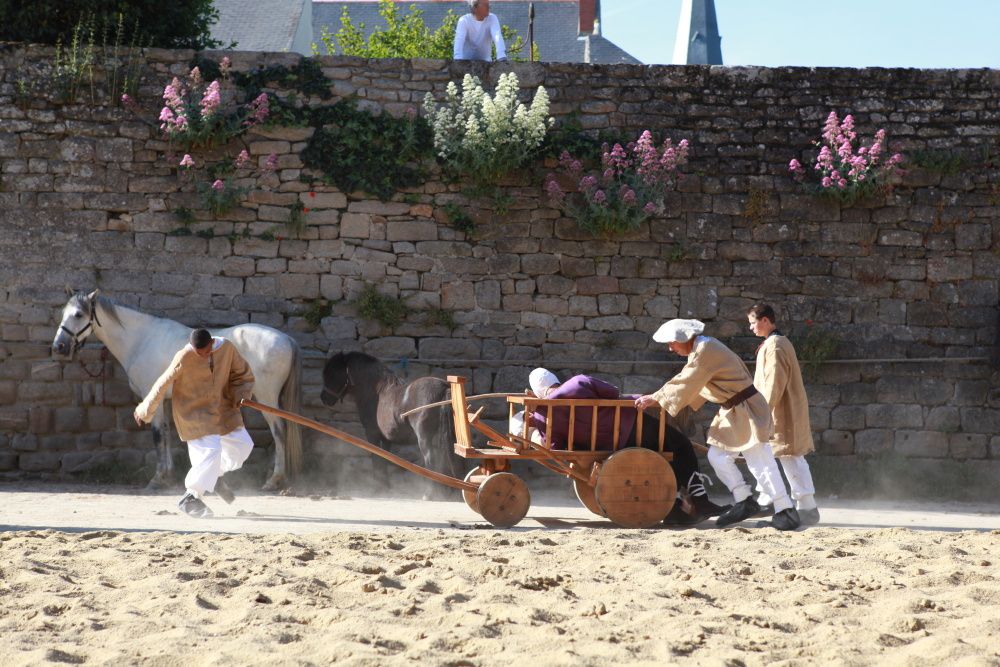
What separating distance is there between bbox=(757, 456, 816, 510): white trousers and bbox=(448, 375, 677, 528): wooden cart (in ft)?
2.81

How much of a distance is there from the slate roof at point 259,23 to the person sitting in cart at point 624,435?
16.1 m

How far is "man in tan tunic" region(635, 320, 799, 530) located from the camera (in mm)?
6953

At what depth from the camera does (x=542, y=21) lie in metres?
27.4

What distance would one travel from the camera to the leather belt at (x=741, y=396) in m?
7.07

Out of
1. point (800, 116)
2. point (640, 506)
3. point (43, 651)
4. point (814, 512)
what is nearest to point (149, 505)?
point (640, 506)

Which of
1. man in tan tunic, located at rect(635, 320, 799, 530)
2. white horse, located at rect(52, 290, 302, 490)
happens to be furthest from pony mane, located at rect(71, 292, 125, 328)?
man in tan tunic, located at rect(635, 320, 799, 530)

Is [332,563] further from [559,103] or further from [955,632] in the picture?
[559,103]

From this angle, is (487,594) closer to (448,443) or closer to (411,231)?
(448,443)

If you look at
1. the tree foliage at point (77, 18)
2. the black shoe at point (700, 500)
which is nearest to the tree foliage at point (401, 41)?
the tree foliage at point (77, 18)

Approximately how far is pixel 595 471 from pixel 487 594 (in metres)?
2.18

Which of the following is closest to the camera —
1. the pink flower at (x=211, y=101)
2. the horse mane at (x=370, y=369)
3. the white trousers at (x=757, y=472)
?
the white trousers at (x=757, y=472)

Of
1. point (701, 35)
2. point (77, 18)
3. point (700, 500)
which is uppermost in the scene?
point (701, 35)

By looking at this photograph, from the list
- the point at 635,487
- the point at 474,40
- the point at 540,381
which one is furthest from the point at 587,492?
the point at 474,40

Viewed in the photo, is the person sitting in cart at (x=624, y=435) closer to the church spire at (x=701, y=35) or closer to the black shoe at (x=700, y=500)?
the black shoe at (x=700, y=500)
